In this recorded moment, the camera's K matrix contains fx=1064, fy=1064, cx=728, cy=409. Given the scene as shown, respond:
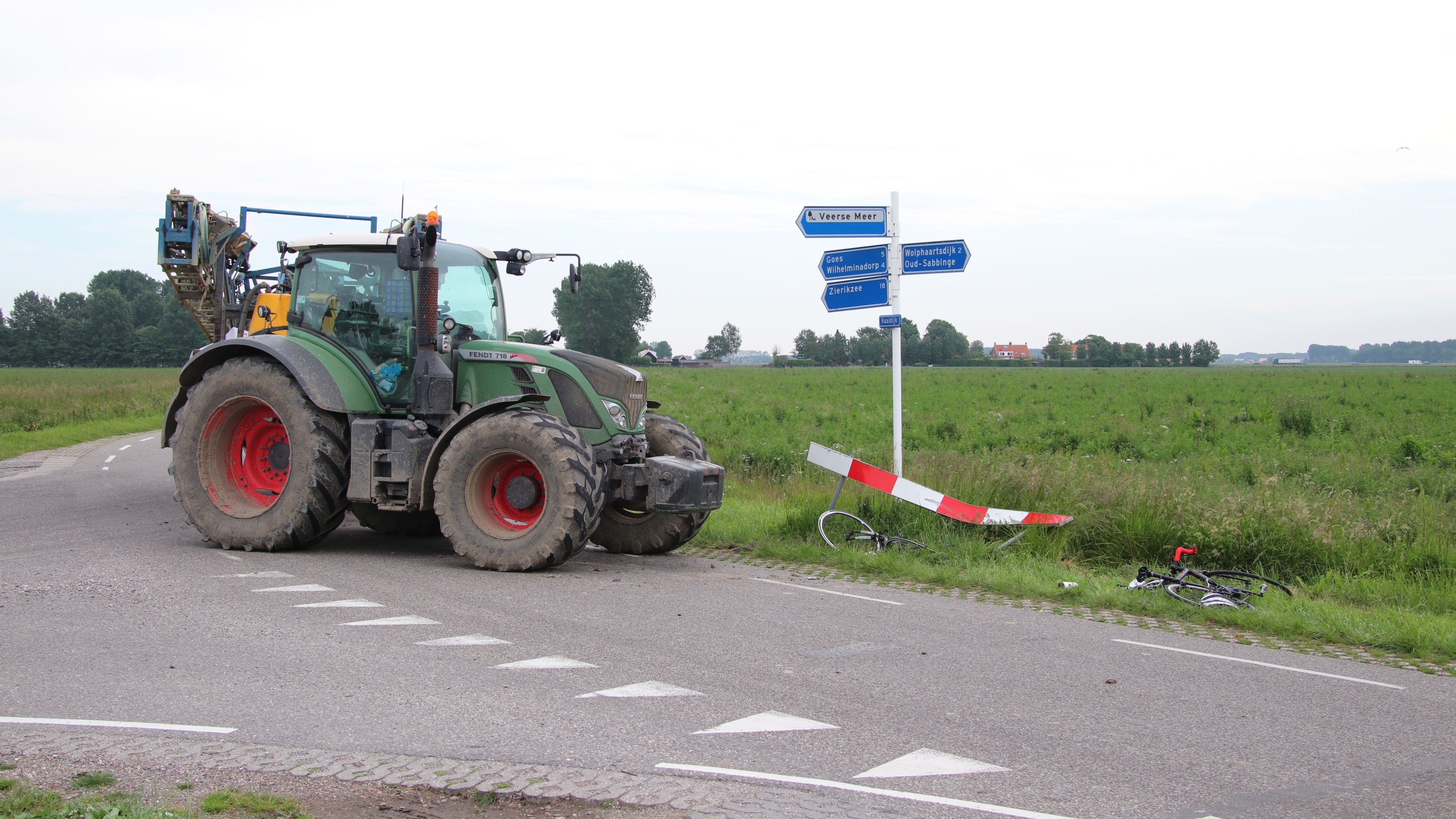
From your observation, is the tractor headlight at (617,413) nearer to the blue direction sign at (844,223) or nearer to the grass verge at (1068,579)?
the grass verge at (1068,579)

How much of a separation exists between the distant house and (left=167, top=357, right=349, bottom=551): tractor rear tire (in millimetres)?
124505

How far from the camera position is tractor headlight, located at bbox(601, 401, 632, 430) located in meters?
9.23

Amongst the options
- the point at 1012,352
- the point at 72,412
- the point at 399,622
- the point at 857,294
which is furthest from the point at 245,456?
the point at 1012,352

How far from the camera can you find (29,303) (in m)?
106

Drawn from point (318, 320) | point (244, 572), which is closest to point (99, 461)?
point (318, 320)

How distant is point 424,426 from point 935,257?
5439 mm

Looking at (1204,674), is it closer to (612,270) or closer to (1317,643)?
(1317,643)

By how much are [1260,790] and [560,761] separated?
2.74 metres

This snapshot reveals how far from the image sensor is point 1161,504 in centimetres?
1009

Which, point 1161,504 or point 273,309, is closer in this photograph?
point 1161,504

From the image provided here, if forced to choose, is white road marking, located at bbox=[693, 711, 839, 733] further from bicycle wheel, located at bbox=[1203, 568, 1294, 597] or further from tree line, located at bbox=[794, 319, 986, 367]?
tree line, located at bbox=[794, 319, 986, 367]

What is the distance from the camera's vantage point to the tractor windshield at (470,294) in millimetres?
9758

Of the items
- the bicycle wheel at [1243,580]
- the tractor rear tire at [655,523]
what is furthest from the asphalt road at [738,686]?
the bicycle wheel at [1243,580]

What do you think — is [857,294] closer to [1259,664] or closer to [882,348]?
[1259,664]
